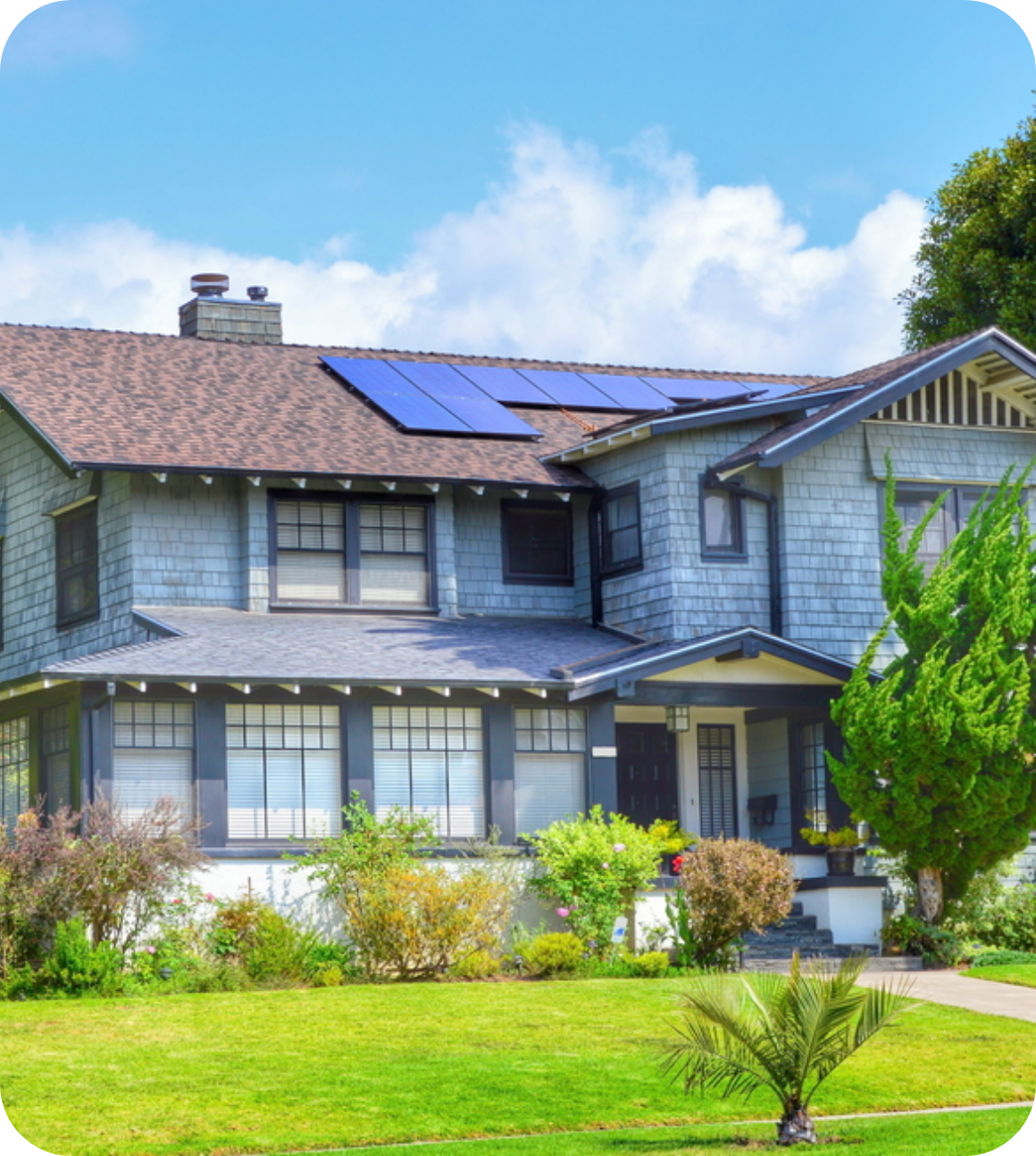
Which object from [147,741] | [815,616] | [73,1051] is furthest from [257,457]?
[73,1051]

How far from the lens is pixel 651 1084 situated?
14.8m

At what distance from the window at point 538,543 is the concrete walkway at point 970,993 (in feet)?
27.1

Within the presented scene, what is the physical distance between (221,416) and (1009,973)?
13.0m

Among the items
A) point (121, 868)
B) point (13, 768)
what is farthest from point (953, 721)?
point (13, 768)

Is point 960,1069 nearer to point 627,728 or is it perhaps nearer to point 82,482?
point 627,728

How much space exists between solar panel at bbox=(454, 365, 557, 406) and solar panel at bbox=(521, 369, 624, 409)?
0.57 feet

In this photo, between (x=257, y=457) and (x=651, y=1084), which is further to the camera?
(x=257, y=457)

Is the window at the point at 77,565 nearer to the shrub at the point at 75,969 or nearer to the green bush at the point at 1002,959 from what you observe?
the shrub at the point at 75,969

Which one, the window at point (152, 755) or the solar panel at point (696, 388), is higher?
the solar panel at point (696, 388)

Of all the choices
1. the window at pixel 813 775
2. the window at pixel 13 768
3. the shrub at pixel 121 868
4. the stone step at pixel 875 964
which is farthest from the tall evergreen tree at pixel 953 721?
the window at pixel 13 768

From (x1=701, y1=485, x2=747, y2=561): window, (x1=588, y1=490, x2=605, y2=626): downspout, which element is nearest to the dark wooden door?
(x1=588, y1=490, x2=605, y2=626): downspout

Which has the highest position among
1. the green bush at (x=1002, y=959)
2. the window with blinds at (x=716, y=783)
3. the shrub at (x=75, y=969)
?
the window with blinds at (x=716, y=783)

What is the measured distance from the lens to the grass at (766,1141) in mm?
12570

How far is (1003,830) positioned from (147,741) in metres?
10.3
